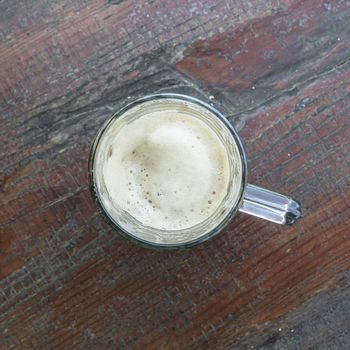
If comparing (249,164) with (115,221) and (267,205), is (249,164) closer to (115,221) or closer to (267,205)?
(267,205)

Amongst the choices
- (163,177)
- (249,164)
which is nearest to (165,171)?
(163,177)

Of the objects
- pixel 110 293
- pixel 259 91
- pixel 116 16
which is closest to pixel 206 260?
pixel 110 293

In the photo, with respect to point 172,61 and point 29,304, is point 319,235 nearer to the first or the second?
point 172,61

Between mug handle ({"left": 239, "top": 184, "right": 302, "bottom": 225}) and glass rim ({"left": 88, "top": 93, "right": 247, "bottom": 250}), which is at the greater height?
glass rim ({"left": 88, "top": 93, "right": 247, "bottom": 250})

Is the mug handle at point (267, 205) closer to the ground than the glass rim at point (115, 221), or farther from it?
closer to the ground

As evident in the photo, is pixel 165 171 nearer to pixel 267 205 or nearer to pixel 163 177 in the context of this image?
pixel 163 177
